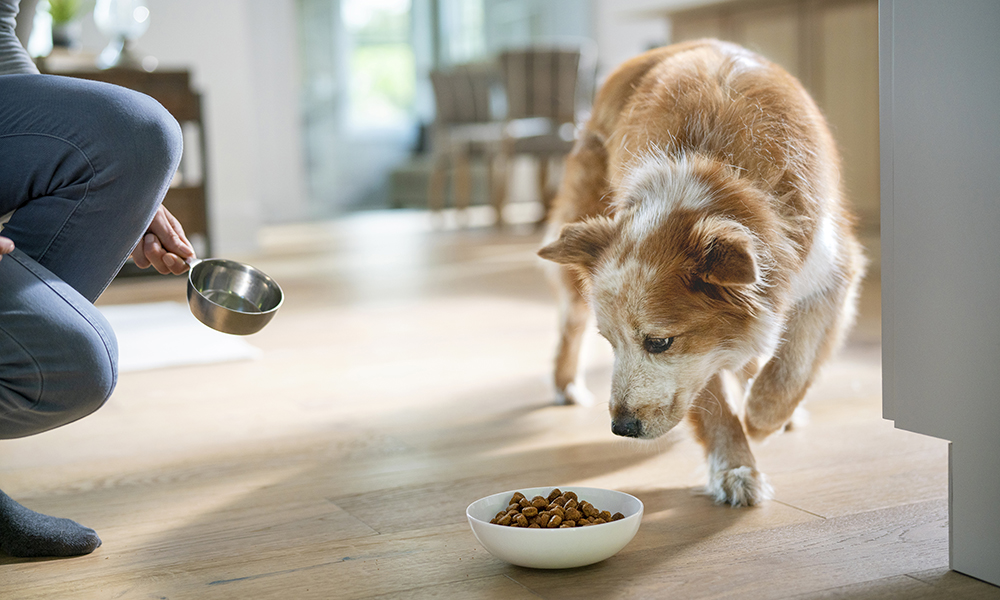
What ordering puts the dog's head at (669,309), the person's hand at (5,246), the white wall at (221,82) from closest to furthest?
the person's hand at (5,246)
the dog's head at (669,309)
the white wall at (221,82)

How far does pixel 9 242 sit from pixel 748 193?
0.95 metres

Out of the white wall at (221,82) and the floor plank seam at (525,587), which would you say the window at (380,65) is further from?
the floor plank seam at (525,587)

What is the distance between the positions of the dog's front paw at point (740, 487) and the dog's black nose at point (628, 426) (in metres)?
0.18

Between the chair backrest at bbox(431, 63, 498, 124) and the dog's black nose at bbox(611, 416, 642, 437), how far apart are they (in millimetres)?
6295

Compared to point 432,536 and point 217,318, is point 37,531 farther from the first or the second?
point 432,536

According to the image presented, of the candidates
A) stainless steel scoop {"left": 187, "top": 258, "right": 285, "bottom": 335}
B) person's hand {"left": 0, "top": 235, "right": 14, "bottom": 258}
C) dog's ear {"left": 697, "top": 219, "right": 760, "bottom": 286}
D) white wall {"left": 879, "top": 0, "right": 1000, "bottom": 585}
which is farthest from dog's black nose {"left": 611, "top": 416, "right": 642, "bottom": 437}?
person's hand {"left": 0, "top": 235, "right": 14, "bottom": 258}

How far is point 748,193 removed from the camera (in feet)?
4.33

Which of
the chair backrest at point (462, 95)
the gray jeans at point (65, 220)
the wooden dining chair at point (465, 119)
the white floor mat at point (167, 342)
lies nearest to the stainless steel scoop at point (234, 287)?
the gray jeans at point (65, 220)

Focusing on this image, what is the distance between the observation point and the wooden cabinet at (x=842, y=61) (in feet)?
15.6

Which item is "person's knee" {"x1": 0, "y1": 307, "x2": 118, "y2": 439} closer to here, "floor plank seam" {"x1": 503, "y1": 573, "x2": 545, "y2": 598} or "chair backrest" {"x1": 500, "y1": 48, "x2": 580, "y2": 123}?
"floor plank seam" {"x1": 503, "y1": 573, "x2": 545, "y2": 598}

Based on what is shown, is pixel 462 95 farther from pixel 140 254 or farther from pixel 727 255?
pixel 727 255

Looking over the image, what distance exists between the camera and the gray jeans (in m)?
1.01

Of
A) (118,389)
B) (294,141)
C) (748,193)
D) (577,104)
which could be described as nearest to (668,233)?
(748,193)

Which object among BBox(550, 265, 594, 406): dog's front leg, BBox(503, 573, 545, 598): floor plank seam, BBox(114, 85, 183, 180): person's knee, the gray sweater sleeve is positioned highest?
the gray sweater sleeve
